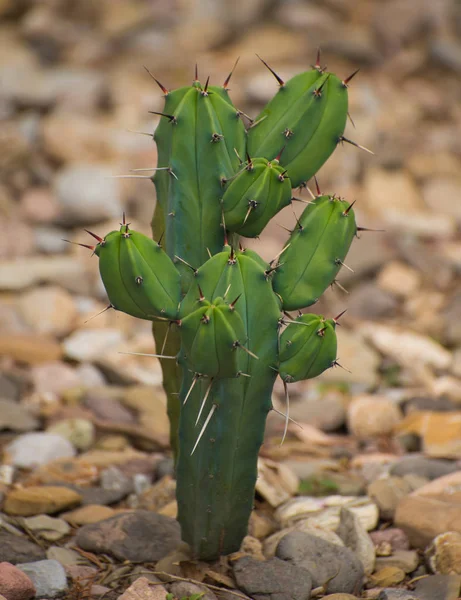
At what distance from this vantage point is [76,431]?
4.42 meters

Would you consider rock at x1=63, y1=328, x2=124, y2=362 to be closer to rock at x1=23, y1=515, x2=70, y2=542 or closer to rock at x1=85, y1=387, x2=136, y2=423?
rock at x1=85, y1=387, x2=136, y2=423

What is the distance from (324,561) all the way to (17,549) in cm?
110

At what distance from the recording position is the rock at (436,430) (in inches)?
170

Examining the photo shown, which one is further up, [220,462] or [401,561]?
[220,462]

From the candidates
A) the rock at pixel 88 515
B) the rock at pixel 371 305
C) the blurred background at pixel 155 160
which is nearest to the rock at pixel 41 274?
the blurred background at pixel 155 160

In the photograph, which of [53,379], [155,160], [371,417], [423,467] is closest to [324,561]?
[423,467]

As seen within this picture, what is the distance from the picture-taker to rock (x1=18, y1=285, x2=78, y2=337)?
605cm

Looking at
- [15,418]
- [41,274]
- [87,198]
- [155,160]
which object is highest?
[155,160]

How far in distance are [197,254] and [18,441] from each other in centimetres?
194

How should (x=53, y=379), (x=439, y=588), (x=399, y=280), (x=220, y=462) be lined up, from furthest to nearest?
(x=399, y=280) → (x=53, y=379) → (x=439, y=588) → (x=220, y=462)

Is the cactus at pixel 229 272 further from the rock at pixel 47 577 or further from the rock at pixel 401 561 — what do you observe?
the rock at pixel 401 561

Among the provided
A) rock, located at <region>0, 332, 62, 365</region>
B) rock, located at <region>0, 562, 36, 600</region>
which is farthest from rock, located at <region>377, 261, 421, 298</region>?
rock, located at <region>0, 562, 36, 600</region>

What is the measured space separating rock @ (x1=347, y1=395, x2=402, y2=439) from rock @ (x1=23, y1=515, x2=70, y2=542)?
207cm

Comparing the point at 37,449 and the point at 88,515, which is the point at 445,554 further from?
the point at 37,449
